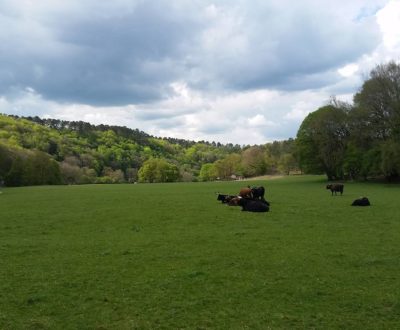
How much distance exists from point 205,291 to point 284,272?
2447mm

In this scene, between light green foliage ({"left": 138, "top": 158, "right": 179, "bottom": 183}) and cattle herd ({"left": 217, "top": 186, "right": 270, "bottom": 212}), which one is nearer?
cattle herd ({"left": 217, "top": 186, "right": 270, "bottom": 212})

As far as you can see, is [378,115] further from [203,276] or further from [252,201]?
[203,276]

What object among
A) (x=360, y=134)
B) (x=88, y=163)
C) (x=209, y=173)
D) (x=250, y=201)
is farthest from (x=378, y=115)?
(x=88, y=163)

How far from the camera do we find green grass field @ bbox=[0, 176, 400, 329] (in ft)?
25.0

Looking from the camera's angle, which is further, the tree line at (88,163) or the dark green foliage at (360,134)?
the tree line at (88,163)

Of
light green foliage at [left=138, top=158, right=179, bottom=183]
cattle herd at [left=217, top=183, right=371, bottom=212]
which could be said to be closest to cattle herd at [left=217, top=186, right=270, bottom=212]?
cattle herd at [left=217, top=183, right=371, bottom=212]

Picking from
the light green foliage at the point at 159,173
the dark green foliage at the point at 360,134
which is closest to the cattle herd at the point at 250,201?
the dark green foliage at the point at 360,134

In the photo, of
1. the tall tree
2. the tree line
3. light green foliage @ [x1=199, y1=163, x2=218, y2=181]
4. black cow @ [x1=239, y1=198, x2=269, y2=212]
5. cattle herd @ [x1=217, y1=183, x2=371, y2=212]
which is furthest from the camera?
light green foliage @ [x1=199, y1=163, x2=218, y2=181]

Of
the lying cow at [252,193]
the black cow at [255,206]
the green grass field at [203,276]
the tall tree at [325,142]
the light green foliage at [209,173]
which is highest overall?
the tall tree at [325,142]

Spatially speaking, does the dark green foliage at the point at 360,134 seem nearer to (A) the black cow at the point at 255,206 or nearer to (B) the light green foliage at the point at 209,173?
(A) the black cow at the point at 255,206

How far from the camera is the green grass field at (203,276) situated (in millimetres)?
7605

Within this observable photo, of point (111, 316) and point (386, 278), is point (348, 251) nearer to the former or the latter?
point (386, 278)

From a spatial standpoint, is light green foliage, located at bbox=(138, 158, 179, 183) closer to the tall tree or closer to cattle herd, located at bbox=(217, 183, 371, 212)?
the tall tree

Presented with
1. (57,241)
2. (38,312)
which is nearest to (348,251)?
(38,312)
